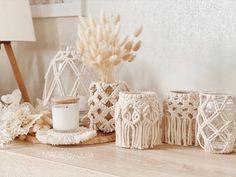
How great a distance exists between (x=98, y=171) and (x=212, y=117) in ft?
1.00

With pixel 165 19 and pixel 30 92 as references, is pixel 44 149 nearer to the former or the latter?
pixel 165 19

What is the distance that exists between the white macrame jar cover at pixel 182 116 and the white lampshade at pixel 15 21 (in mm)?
631

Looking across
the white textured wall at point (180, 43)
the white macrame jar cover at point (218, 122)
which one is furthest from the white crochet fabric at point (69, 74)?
the white macrame jar cover at point (218, 122)

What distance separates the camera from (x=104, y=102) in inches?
43.7

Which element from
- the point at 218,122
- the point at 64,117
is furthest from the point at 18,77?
the point at 218,122

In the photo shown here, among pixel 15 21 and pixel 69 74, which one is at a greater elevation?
pixel 15 21

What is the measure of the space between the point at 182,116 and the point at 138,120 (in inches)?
4.9

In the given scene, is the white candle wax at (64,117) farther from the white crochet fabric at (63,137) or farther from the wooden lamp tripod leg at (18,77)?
the wooden lamp tripod leg at (18,77)

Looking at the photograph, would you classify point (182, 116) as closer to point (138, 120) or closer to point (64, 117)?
point (138, 120)

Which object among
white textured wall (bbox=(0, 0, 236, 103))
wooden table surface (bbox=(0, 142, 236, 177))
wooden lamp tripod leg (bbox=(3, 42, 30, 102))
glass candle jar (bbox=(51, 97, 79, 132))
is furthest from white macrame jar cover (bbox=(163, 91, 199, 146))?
wooden lamp tripod leg (bbox=(3, 42, 30, 102))

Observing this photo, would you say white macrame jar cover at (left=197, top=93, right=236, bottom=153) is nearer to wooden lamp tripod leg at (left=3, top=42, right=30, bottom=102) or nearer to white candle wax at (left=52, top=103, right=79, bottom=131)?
white candle wax at (left=52, top=103, right=79, bottom=131)

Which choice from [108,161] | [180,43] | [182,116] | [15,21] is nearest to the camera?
[108,161]

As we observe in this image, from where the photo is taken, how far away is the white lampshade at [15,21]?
4.61 feet

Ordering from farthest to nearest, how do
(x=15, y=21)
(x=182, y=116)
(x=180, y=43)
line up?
(x=15, y=21)
(x=180, y=43)
(x=182, y=116)
